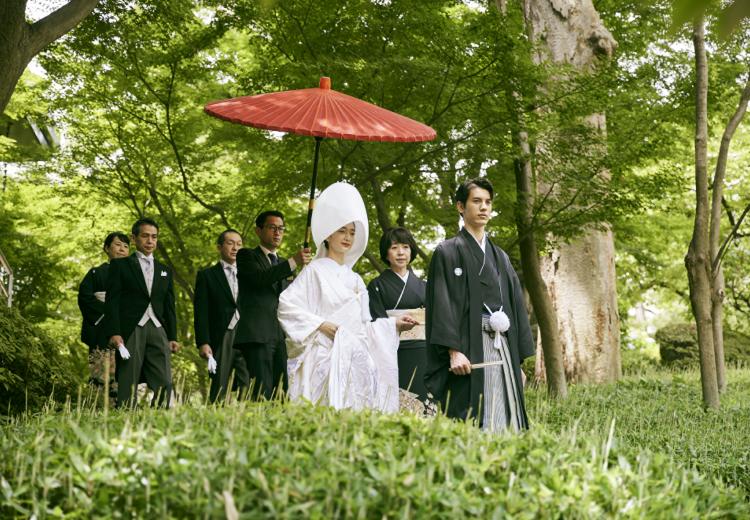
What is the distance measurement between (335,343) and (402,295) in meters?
A: 1.57

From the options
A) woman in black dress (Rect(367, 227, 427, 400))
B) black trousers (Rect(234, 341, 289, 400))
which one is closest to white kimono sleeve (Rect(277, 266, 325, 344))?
woman in black dress (Rect(367, 227, 427, 400))

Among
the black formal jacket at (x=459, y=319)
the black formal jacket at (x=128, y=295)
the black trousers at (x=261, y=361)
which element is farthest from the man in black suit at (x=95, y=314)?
the black formal jacket at (x=459, y=319)

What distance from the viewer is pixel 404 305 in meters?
7.14

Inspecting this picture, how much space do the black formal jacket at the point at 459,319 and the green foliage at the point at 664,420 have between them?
445mm

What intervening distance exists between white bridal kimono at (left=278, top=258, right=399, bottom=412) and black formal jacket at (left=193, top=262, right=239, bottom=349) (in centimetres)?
236

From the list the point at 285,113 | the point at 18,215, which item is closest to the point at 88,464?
the point at 285,113

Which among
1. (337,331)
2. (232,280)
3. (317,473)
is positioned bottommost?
(317,473)

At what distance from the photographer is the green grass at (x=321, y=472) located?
2.88 metres

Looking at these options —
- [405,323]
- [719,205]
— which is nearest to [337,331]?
[405,323]

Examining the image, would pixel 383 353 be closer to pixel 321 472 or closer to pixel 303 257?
pixel 303 257

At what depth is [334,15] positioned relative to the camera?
9.63m

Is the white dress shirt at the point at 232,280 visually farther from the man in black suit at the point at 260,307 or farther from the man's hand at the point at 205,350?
the man in black suit at the point at 260,307

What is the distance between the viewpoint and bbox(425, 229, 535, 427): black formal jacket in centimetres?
537

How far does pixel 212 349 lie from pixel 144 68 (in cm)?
535
